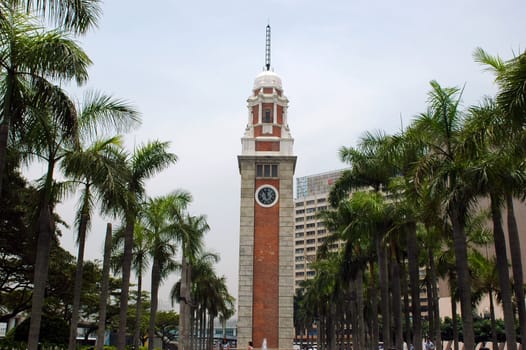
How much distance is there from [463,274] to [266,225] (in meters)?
34.3

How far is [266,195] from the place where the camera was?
51.6m

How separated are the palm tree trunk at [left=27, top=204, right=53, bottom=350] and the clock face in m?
36.7

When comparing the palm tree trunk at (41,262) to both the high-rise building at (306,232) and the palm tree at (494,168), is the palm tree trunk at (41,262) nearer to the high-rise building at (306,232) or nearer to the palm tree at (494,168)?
the palm tree at (494,168)

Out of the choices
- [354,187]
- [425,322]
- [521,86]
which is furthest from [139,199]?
[425,322]

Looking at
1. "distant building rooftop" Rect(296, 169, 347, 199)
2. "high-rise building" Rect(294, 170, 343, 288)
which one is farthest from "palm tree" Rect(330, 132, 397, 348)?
"distant building rooftop" Rect(296, 169, 347, 199)

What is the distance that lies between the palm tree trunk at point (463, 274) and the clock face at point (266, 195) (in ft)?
113

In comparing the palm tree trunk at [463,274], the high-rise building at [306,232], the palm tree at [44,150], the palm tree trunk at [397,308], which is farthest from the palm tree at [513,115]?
the high-rise building at [306,232]

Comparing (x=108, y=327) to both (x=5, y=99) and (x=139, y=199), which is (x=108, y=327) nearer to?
(x=139, y=199)

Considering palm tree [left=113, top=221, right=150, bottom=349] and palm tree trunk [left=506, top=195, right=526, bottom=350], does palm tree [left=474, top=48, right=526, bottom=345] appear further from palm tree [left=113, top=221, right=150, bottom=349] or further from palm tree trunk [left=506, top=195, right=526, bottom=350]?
palm tree [left=113, top=221, right=150, bottom=349]

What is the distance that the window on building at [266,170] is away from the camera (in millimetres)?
51812

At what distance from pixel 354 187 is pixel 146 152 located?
36.6 ft

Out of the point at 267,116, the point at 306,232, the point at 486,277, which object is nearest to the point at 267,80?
the point at 267,116

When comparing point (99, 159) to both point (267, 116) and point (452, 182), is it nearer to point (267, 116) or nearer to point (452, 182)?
point (452, 182)

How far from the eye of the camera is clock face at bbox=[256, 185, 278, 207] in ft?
169
